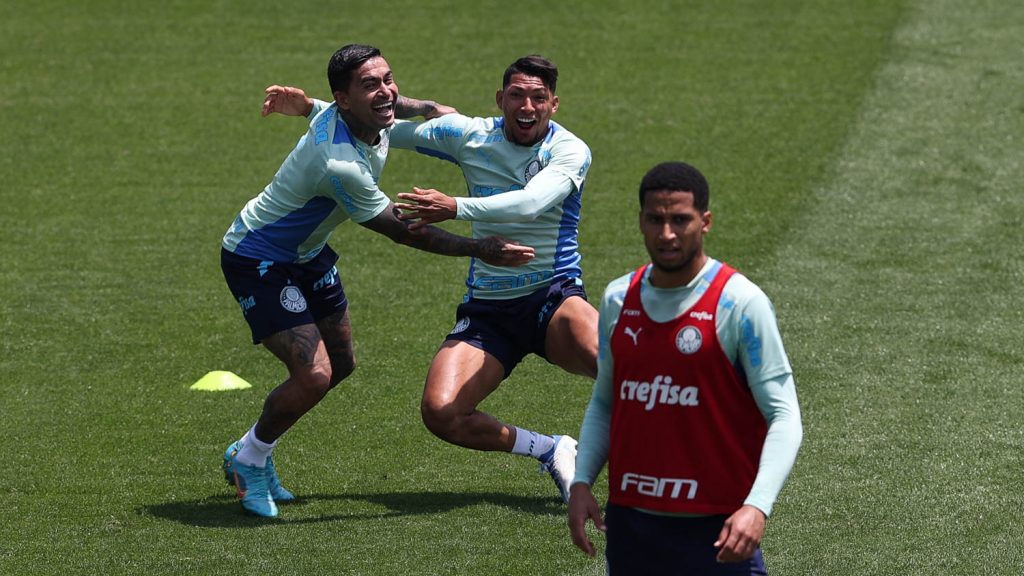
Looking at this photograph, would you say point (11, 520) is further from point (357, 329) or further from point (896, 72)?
point (896, 72)

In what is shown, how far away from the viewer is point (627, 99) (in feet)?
55.9

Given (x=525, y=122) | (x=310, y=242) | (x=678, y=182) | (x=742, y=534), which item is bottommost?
(x=742, y=534)

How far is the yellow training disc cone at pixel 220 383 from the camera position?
10203 mm

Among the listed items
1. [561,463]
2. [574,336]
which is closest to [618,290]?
[574,336]

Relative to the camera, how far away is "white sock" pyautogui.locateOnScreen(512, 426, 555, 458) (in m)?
8.06

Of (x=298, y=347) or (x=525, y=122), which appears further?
(x=298, y=347)

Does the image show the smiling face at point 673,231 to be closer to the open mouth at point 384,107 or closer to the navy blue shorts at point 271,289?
the open mouth at point 384,107

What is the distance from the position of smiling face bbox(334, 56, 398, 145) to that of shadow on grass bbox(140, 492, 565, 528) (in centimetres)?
199

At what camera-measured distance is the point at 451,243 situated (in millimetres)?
7465

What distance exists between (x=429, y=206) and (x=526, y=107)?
0.94m

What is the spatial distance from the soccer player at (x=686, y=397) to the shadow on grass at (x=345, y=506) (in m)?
3.12

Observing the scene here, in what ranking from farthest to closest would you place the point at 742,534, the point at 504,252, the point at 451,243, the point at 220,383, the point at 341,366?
the point at 220,383, the point at 341,366, the point at 451,243, the point at 504,252, the point at 742,534

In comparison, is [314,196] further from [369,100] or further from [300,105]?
[300,105]

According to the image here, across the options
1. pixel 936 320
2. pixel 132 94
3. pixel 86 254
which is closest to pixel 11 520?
pixel 86 254
